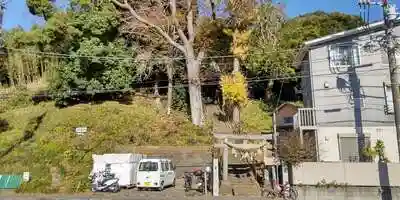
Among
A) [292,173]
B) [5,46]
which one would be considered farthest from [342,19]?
[5,46]

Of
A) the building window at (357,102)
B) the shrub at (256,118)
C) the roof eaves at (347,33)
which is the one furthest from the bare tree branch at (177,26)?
the building window at (357,102)

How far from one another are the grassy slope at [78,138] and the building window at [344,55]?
32.1 ft

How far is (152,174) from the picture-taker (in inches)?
963

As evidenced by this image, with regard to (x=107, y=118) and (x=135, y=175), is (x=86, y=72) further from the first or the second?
(x=135, y=175)

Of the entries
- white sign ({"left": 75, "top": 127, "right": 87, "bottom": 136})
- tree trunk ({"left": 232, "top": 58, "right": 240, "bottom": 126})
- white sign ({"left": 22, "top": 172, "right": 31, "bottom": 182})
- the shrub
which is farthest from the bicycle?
white sign ({"left": 75, "top": 127, "right": 87, "bottom": 136})

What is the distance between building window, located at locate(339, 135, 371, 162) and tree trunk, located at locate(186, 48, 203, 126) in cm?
1125

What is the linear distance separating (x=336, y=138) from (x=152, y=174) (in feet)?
33.8

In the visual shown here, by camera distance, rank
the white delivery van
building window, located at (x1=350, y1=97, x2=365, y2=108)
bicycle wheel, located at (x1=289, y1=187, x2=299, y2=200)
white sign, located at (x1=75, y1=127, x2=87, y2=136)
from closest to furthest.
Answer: bicycle wheel, located at (x1=289, y1=187, x2=299, y2=200)
the white delivery van
building window, located at (x1=350, y1=97, x2=365, y2=108)
white sign, located at (x1=75, y1=127, x2=87, y2=136)

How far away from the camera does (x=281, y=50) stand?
3838 centimetres

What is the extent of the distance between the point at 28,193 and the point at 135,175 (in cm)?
575

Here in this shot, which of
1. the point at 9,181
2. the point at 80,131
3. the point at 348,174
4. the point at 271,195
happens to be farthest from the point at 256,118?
the point at 9,181

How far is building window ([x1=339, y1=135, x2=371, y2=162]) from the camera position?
83.1ft

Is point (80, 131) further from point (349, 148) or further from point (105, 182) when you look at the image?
point (349, 148)

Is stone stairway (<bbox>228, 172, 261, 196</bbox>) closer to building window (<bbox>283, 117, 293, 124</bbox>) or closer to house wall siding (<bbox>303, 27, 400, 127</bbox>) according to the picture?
house wall siding (<bbox>303, 27, 400, 127</bbox>)
